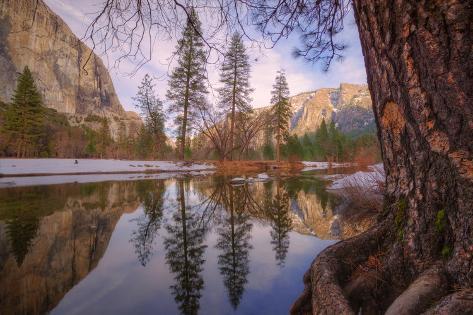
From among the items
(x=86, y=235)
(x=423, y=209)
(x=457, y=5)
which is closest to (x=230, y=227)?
(x=86, y=235)

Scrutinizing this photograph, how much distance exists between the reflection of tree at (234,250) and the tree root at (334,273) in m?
0.54

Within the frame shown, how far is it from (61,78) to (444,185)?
152092 millimetres

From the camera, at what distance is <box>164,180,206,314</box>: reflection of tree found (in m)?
1.89

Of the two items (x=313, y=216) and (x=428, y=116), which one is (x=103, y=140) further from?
(x=428, y=116)

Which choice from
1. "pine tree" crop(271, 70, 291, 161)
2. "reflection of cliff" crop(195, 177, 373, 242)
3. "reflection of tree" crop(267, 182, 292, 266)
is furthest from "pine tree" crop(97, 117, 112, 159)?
"reflection of tree" crop(267, 182, 292, 266)

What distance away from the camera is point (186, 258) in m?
2.64

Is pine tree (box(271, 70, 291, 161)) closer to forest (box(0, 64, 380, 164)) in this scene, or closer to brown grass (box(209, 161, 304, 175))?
forest (box(0, 64, 380, 164))

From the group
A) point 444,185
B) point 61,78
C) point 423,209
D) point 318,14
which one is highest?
point 61,78

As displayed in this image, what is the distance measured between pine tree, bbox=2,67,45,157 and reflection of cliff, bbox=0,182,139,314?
31.3 meters

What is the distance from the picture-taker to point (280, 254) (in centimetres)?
277

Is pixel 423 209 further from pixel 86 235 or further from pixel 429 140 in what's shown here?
pixel 86 235

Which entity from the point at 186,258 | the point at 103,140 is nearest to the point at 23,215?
the point at 186,258

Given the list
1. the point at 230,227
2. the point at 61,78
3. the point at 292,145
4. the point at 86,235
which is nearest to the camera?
the point at 86,235

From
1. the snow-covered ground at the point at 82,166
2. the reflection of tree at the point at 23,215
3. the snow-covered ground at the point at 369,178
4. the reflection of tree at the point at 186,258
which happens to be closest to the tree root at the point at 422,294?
the reflection of tree at the point at 186,258
